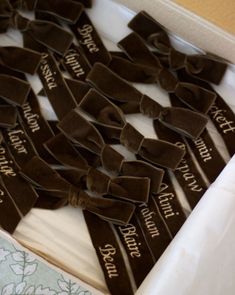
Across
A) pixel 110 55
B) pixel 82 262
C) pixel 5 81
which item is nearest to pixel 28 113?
pixel 5 81

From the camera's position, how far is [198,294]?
0.69m

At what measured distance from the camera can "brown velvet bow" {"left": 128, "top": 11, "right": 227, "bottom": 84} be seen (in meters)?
0.91

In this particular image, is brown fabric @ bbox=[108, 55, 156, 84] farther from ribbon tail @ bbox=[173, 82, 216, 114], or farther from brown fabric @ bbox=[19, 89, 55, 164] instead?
brown fabric @ bbox=[19, 89, 55, 164]

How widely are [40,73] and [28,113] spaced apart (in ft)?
0.30

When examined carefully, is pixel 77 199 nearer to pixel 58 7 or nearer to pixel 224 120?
pixel 224 120

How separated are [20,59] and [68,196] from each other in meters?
0.31

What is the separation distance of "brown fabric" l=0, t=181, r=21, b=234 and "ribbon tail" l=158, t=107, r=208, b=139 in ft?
1.03

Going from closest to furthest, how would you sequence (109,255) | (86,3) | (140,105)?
(109,255)
(140,105)
(86,3)

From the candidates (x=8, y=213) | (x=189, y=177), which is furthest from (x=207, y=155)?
(x=8, y=213)

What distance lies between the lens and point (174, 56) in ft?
3.03

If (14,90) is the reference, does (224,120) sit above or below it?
above

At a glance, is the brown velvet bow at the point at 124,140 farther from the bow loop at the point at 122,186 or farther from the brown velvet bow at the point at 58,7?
the brown velvet bow at the point at 58,7

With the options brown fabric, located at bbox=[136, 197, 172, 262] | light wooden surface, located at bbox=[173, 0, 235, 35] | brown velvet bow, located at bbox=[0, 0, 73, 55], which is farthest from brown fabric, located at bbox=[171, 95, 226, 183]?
brown velvet bow, located at bbox=[0, 0, 73, 55]

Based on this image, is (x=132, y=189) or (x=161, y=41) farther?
(x=161, y=41)
